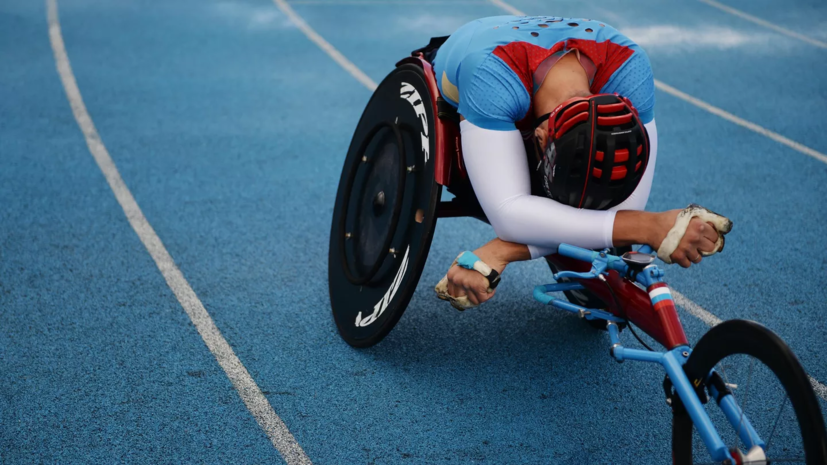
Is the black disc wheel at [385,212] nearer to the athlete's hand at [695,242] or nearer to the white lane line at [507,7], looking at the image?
the athlete's hand at [695,242]

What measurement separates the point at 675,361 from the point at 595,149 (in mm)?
670

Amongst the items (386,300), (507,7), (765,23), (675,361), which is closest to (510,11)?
(507,7)

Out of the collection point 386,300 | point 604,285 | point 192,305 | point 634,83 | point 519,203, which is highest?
point 634,83

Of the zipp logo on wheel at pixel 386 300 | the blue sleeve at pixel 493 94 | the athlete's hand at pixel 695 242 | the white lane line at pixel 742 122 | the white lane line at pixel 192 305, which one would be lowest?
the white lane line at pixel 192 305

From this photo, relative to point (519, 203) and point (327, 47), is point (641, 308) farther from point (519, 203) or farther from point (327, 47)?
point (327, 47)

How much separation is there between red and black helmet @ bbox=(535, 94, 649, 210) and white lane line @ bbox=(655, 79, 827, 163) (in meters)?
3.93

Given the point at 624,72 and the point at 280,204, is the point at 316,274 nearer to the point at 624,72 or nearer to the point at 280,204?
the point at 280,204

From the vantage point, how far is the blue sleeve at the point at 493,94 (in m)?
2.67

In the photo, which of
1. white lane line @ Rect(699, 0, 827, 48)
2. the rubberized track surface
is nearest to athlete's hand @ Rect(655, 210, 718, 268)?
the rubberized track surface

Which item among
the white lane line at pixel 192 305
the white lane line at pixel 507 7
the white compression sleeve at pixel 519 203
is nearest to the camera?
the white compression sleeve at pixel 519 203

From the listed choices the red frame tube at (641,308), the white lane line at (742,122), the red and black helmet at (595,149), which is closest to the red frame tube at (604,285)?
the red frame tube at (641,308)

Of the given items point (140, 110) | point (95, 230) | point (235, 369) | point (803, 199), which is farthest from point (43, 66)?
point (803, 199)

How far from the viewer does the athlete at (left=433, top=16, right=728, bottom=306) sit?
2385mm

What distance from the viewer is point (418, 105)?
3.17 meters
